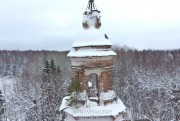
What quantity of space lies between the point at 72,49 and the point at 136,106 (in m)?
25.9

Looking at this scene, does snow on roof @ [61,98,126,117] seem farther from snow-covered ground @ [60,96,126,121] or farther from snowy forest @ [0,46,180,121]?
snowy forest @ [0,46,180,121]

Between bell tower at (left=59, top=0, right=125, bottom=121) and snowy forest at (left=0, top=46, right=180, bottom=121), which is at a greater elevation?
bell tower at (left=59, top=0, right=125, bottom=121)

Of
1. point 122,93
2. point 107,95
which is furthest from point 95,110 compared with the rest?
point 122,93

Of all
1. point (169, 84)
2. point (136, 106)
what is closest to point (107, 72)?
point (136, 106)

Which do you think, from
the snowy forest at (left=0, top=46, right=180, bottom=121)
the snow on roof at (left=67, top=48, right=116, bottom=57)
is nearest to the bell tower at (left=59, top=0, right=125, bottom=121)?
the snow on roof at (left=67, top=48, right=116, bottom=57)

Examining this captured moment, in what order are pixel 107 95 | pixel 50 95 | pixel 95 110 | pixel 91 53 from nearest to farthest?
pixel 95 110 < pixel 91 53 < pixel 107 95 < pixel 50 95


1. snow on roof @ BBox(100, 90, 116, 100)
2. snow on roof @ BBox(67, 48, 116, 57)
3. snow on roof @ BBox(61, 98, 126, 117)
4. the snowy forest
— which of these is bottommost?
the snowy forest

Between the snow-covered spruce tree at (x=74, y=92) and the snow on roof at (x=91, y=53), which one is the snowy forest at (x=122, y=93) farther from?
the snow on roof at (x=91, y=53)

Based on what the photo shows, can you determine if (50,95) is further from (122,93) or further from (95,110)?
(95,110)

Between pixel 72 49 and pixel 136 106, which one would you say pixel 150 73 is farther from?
pixel 72 49

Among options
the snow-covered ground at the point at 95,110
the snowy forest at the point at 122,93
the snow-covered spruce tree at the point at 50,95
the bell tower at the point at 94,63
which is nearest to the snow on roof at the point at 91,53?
the bell tower at the point at 94,63

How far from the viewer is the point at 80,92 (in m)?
9.48

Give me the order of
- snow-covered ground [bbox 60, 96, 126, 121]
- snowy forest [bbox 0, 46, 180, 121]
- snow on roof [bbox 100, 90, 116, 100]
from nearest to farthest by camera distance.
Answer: snow-covered ground [bbox 60, 96, 126, 121]
snow on roof [bbox 100, 90, 116, 100]
snowy forest [bbox 0, 46, 180, 121]

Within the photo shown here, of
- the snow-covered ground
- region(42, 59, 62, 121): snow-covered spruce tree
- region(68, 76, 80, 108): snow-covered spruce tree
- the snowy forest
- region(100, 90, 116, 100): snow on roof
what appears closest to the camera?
the snow-covered ground
